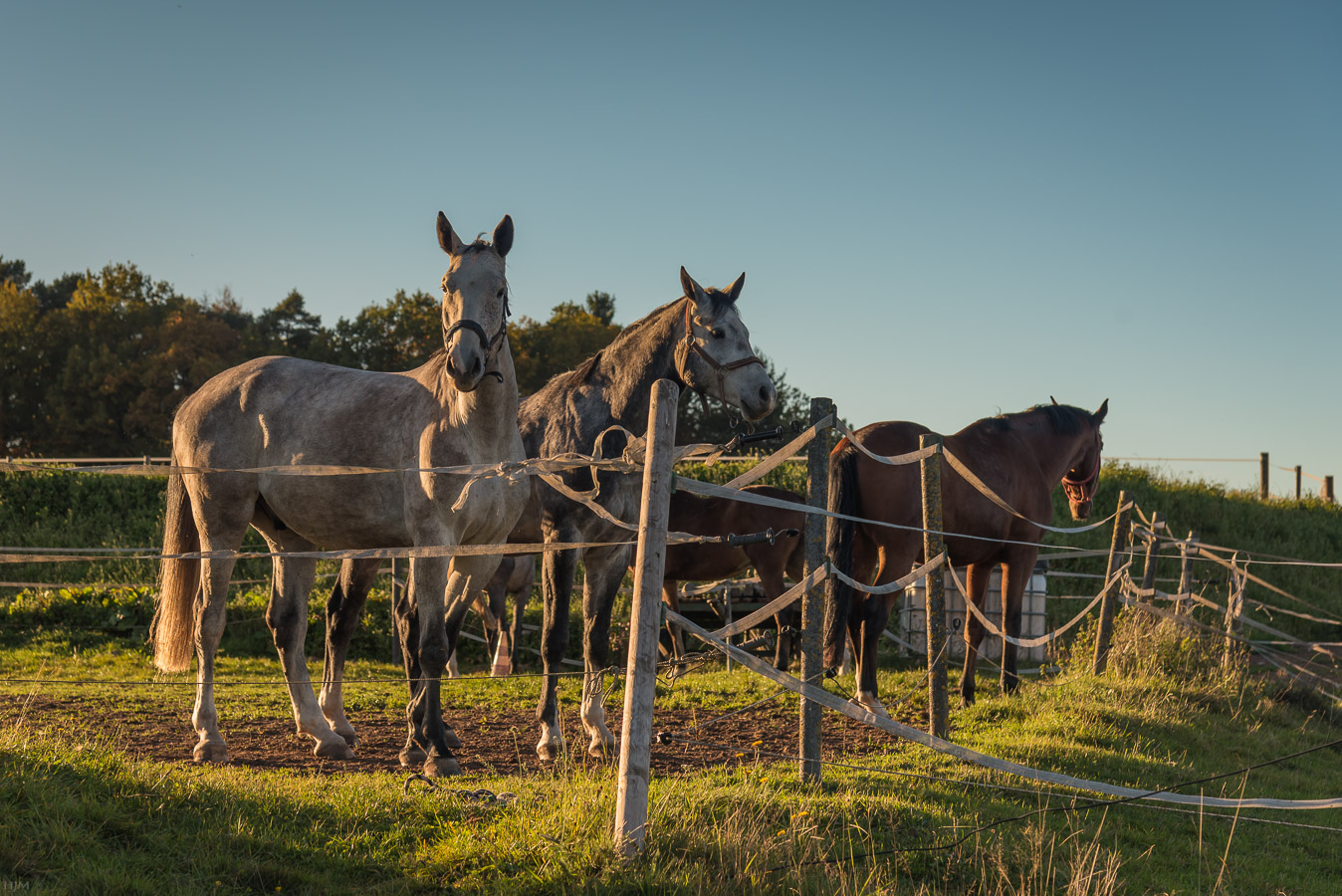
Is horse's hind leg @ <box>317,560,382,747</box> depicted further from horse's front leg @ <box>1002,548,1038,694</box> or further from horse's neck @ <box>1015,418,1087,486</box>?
horse's neck @ <box>1015,418,1087,486</box>

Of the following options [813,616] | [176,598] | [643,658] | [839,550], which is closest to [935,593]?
[839,550]

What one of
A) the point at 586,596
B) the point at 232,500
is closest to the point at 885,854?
the point at 586,596

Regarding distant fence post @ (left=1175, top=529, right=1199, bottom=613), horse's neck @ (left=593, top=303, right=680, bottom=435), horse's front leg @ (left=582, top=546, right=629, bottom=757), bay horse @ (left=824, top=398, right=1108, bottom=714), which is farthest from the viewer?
distant fence post @ (left=1175, top=529, right=1199, bottom=613)

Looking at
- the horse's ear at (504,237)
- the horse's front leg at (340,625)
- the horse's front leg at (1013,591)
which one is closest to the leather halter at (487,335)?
the horse's ear at (504,237)

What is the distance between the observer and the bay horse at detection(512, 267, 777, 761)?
5.89 metres

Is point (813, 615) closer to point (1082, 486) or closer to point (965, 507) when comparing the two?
point (965, 507)

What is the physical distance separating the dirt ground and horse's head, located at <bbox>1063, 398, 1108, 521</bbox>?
3.54 m

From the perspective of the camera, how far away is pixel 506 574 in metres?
10.0

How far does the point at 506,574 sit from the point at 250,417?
4257mm

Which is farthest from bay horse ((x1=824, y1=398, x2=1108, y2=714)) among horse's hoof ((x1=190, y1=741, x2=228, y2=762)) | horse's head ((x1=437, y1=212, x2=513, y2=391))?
horse's hoof ((x1=190, y1=741, x2=228, y2=762))

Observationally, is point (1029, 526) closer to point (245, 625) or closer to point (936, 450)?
point (936, 450)

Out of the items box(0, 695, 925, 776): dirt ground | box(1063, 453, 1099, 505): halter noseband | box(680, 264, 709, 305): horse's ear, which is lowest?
box(0, 695, 925, 776): dirt ground

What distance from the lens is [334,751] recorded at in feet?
19.1

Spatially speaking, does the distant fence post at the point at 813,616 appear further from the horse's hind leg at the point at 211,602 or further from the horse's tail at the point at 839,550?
the horse's hind leg at the point at 211,602
